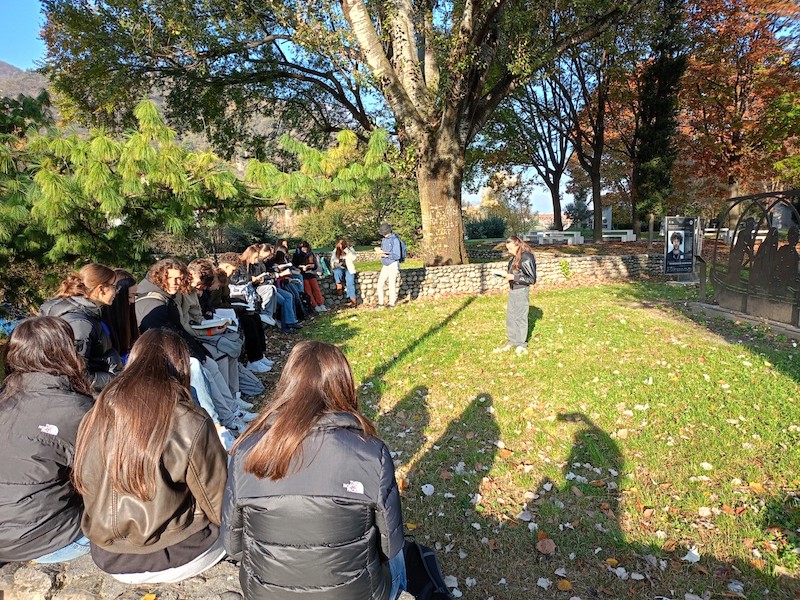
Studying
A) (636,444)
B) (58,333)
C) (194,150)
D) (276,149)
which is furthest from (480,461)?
(276,149)

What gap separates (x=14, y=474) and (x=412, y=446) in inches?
132

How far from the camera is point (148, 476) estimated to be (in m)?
2.25

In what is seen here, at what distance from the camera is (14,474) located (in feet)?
8.26

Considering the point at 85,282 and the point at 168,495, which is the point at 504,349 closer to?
the point at 85,282

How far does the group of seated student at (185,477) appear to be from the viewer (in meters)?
2.04

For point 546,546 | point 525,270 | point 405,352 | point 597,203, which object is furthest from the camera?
point 597,203

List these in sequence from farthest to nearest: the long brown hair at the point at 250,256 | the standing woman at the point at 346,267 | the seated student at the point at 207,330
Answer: the standing woman at the point at 346,267 → the long brown hair at the point at 250,256 → the seated student at the point at 207,330

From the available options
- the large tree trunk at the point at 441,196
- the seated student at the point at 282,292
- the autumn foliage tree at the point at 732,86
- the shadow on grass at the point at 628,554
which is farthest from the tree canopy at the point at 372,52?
the shadow on grass at the point at 628,554

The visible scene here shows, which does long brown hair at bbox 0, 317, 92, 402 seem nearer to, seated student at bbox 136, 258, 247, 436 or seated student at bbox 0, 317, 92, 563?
seated student at bbox 0, 317, 92, 563

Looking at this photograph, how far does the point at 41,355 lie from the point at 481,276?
486 inches

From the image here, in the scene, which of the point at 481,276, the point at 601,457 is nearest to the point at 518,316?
the point at 601,457

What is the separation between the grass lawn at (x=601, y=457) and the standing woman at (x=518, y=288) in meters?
0.32

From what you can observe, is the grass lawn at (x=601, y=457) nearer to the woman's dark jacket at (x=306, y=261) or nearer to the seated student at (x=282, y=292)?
the seated student at (x=282, y=292)

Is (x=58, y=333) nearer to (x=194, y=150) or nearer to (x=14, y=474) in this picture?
(x=14, y=474)
